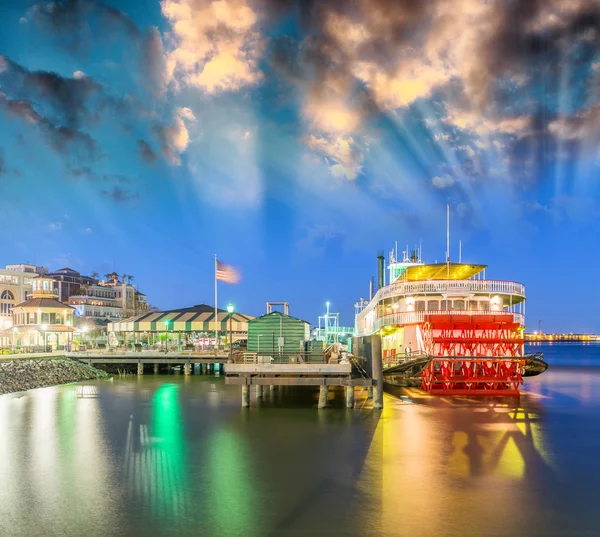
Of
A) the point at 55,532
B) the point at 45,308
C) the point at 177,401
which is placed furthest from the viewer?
the point at 45,308

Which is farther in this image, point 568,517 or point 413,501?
point 413,501

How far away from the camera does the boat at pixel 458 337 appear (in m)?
32.1

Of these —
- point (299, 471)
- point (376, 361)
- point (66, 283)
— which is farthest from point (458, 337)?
point (66, 283)

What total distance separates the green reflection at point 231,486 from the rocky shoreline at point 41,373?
2248 centimetres

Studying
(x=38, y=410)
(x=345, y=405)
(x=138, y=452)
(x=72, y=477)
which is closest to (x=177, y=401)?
(x=38, y=410)

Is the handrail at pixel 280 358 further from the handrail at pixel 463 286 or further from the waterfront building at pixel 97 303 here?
the waterfront building at pixel 97 303

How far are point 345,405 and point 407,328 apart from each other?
9331mm

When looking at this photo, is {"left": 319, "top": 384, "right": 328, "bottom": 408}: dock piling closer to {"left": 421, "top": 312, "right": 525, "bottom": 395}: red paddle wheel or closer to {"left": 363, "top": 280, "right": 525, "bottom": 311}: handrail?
{"left": 421, "top": 312, "right": 525, "bottom": 395}: red paddle wheel

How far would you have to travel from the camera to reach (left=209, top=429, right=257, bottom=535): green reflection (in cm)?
1252

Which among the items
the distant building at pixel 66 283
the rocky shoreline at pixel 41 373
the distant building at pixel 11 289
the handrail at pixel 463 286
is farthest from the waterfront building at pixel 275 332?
the distant building at pixel 66 283

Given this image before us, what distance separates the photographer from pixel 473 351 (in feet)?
107

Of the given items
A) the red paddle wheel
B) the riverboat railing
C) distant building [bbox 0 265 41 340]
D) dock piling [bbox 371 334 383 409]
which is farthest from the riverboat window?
distant building [bbox 0 265 41 340]

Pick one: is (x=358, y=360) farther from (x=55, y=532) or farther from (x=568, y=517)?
(x=55, y=532)

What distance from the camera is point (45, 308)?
62750 millimetres
